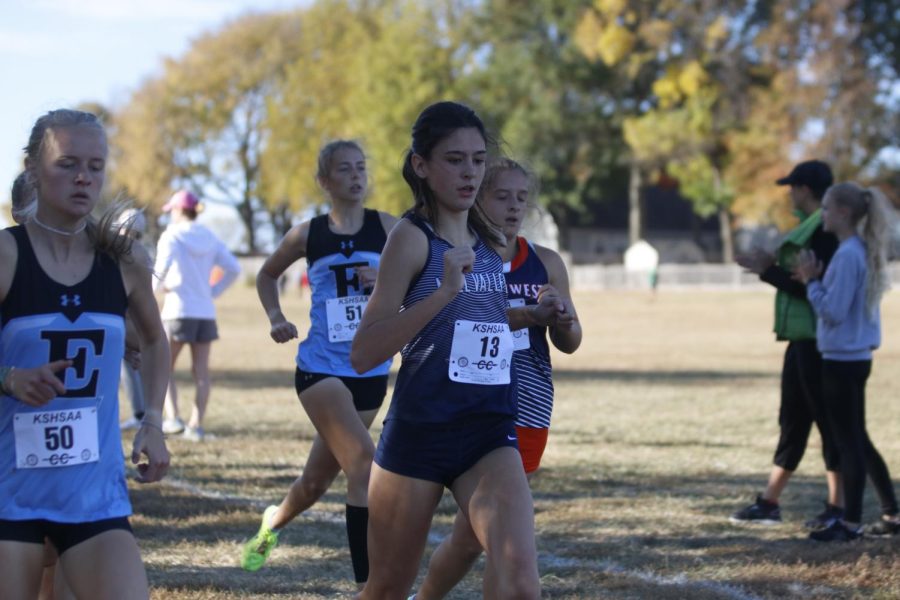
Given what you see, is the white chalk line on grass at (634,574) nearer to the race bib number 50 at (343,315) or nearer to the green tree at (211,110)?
the race bib number 50 at (343,315)

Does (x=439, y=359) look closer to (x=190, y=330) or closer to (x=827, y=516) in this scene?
(x=827, y=516)

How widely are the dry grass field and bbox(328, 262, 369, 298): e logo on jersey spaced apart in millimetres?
1431

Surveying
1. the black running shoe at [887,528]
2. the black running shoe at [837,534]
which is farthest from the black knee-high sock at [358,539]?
the black running shoe at [887,528]

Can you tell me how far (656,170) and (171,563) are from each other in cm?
5341

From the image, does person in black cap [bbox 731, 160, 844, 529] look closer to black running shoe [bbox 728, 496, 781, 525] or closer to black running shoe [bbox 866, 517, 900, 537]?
black running shoe [bbox 728, 496, 781, 525]

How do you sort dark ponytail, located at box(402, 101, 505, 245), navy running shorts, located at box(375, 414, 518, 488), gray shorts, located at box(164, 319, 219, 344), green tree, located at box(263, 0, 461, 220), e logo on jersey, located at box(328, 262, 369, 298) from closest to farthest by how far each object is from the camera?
1. navy running shorts, located at box(375, 414, 518, 488)
2. dark ponytail, located at box(402, 101, 505, 245)
3. e logo on jersey, located at box(328, 262, 369, 298)
4. gray shorts, located at box(164, 319, 219, 344)
5. green tree, located at box(263, 0, 461, 220)

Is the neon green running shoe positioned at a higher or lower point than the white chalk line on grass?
higher

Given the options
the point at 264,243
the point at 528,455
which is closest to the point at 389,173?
the point at 264,243

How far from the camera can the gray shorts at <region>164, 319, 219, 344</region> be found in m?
11.0

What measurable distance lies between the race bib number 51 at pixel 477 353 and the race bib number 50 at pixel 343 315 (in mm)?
2042

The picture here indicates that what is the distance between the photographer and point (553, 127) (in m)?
58.7

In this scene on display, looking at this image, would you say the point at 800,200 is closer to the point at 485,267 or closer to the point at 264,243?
the point at 485,267

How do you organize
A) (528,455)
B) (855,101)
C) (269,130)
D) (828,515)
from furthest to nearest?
(269,130)
(855,101)
(828,515)
(528,455)

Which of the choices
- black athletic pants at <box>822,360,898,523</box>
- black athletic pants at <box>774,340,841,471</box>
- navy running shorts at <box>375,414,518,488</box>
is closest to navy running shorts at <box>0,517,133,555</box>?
navy running shorts at <box>375,414,518,488</box>
